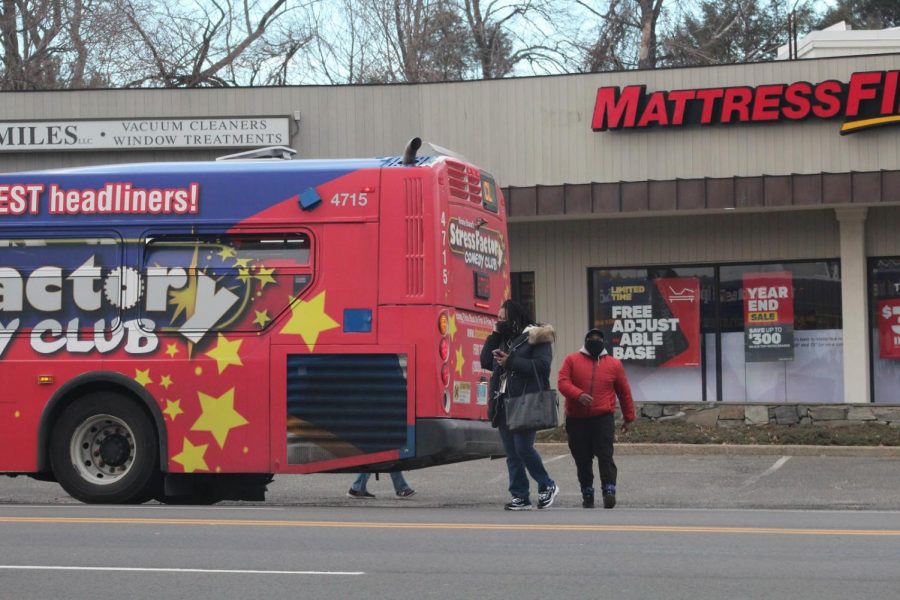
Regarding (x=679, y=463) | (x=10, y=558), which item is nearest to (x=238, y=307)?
(x=10, y=558)

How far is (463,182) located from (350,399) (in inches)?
86.6

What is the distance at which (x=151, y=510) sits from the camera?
1193 cm

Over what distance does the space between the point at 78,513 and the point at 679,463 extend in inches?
337

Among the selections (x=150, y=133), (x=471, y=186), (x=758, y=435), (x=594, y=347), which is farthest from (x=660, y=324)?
(x=471, y=186)

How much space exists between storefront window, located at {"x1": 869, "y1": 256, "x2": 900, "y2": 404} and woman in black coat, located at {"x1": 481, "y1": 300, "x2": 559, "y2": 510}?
32.7 feet

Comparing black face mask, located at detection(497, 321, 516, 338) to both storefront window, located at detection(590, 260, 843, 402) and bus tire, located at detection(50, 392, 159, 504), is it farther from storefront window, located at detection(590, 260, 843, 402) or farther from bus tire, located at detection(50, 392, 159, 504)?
storefront window, located at detection(590, 260, 843, 402)

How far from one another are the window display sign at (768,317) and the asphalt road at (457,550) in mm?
6898

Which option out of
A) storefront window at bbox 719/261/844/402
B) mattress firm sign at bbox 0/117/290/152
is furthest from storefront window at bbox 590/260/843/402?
mattress firm sign at bbox 0/117/290/152

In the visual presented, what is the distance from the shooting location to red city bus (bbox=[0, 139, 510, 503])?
1197 centimetres

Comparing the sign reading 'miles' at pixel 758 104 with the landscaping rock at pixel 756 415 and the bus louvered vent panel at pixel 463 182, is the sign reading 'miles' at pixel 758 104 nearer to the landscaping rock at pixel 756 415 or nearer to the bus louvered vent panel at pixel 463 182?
the landscaping rock at pixel 756 415

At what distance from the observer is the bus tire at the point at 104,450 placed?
12.3 metres

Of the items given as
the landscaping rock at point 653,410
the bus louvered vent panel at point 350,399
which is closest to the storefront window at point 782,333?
the landscaping rock at point 653,410

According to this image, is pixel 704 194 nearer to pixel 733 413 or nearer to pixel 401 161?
pixel 733 413

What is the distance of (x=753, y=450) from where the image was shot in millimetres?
18594
